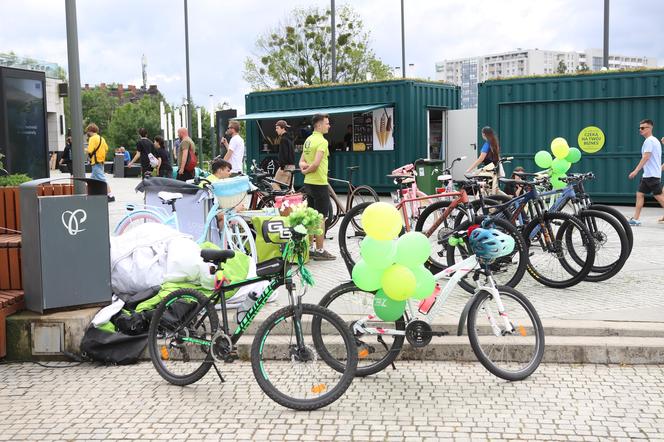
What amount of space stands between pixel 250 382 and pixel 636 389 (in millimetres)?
2579

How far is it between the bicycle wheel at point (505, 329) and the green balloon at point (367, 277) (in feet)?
2.20

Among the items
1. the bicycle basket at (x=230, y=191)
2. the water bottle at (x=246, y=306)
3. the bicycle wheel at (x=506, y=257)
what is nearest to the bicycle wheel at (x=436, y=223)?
the bicycle wheel at (x=506, y=257)

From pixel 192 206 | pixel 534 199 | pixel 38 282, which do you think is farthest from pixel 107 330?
pixel 534 199

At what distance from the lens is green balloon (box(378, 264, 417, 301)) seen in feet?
17.0

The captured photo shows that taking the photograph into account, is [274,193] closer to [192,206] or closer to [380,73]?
[192,206]

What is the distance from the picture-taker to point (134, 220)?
8.53 metres

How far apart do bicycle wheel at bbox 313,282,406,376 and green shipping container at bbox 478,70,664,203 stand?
42.0 feet

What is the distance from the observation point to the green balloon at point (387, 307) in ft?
17.5

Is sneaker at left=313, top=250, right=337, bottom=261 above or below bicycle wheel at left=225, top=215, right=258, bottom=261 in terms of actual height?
below

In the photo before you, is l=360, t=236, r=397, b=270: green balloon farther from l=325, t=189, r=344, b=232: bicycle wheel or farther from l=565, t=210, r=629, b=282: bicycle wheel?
l=325, t=189, r=344, b=232: bicycle wheel

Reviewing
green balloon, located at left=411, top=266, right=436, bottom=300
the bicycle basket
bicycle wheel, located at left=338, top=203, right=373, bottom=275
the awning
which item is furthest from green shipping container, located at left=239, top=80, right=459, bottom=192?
green balloon, located at left=411, top=266, right=436, bottom=300

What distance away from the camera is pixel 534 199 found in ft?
→ 26.7

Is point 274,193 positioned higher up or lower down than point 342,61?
lower down

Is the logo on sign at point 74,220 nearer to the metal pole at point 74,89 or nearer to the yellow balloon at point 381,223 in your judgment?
the metal pole at point 74,89
